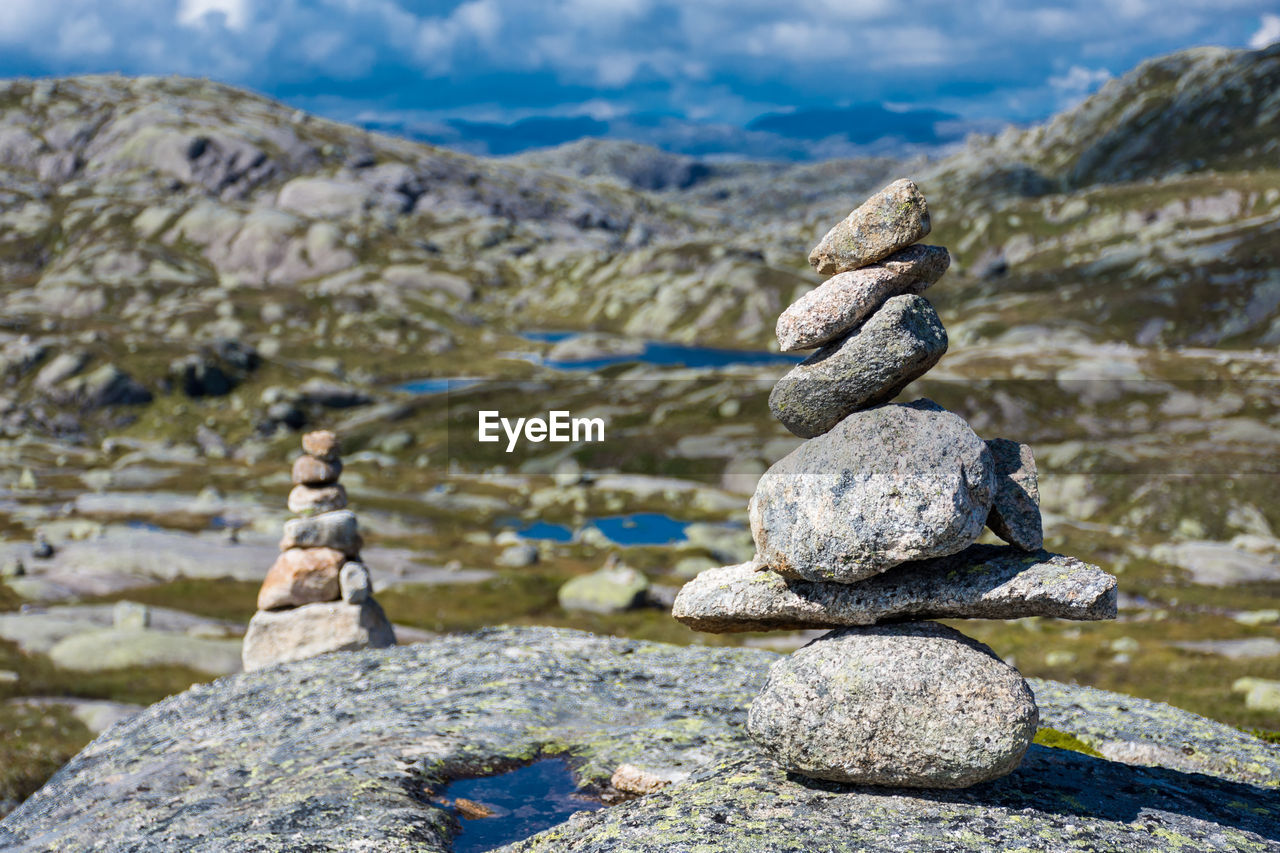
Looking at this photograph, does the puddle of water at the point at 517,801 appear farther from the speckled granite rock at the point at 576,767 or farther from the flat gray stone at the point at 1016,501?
the flat gray stone at the point at 1016,501

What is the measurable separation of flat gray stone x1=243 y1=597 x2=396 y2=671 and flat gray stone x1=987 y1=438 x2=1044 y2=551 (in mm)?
29387

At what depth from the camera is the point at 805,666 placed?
1662 cm

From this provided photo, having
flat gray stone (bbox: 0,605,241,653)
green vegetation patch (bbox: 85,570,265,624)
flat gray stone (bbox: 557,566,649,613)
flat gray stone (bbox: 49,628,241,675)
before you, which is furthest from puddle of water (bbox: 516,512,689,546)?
flat gray stone (bbox: 49,628,241,675)

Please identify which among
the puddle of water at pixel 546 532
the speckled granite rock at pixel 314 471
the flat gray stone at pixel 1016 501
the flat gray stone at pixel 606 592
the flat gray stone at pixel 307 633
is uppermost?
the flat gray stone at pixel 1016 501

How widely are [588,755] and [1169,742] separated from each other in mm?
15752

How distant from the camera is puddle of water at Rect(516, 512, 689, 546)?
13988 centimetres

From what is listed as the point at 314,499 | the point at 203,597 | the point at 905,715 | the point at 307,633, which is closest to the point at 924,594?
the point at 905,715

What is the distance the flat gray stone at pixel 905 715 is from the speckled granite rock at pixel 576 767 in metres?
0.72

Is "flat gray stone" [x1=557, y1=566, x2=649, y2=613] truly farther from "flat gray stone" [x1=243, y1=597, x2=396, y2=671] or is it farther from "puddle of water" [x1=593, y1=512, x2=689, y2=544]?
"flat gray stone" [x1=243, y1=597, x2=396, y2=671]

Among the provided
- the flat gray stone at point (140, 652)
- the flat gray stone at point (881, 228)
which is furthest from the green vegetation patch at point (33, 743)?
the flat gray stone at point (881, 228)

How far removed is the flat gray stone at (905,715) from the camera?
50.9 feet

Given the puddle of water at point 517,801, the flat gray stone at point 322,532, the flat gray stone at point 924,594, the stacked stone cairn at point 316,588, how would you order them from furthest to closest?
the flat gray stone at point 322,532, the stacked stone cairn at point 316,588, the puddle of water at point 517,801, the flat gray stone at point 924,594

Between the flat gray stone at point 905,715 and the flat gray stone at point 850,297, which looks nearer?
the flat gray stone at point 905,715

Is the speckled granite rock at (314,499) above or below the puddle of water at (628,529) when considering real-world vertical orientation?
above
